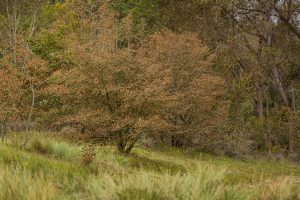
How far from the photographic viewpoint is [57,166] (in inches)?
404

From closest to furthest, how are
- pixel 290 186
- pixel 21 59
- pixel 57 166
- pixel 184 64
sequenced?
1. pixel 290 186
2. pixel 57 166
3. pixel 21 59
4. pixel 184 64

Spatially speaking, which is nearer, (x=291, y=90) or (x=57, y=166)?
(x=57, y=166)

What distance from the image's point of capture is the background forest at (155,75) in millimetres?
14523

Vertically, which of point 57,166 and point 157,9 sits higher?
point 157,9

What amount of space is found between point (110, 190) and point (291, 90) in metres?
29.5

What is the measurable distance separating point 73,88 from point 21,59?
12.1 ft

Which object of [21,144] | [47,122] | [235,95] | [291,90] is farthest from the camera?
[291,90]

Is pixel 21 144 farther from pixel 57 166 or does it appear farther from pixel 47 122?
pixel 47 122

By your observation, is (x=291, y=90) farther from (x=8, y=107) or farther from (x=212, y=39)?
(x=8, y=107)

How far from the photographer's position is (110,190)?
7199 mm

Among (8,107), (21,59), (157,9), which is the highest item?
(157,9)

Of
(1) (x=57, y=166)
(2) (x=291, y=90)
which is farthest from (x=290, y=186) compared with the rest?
(2) (x=291, y=90)

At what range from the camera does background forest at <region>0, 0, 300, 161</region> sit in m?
14.5

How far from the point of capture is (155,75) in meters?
15.3
